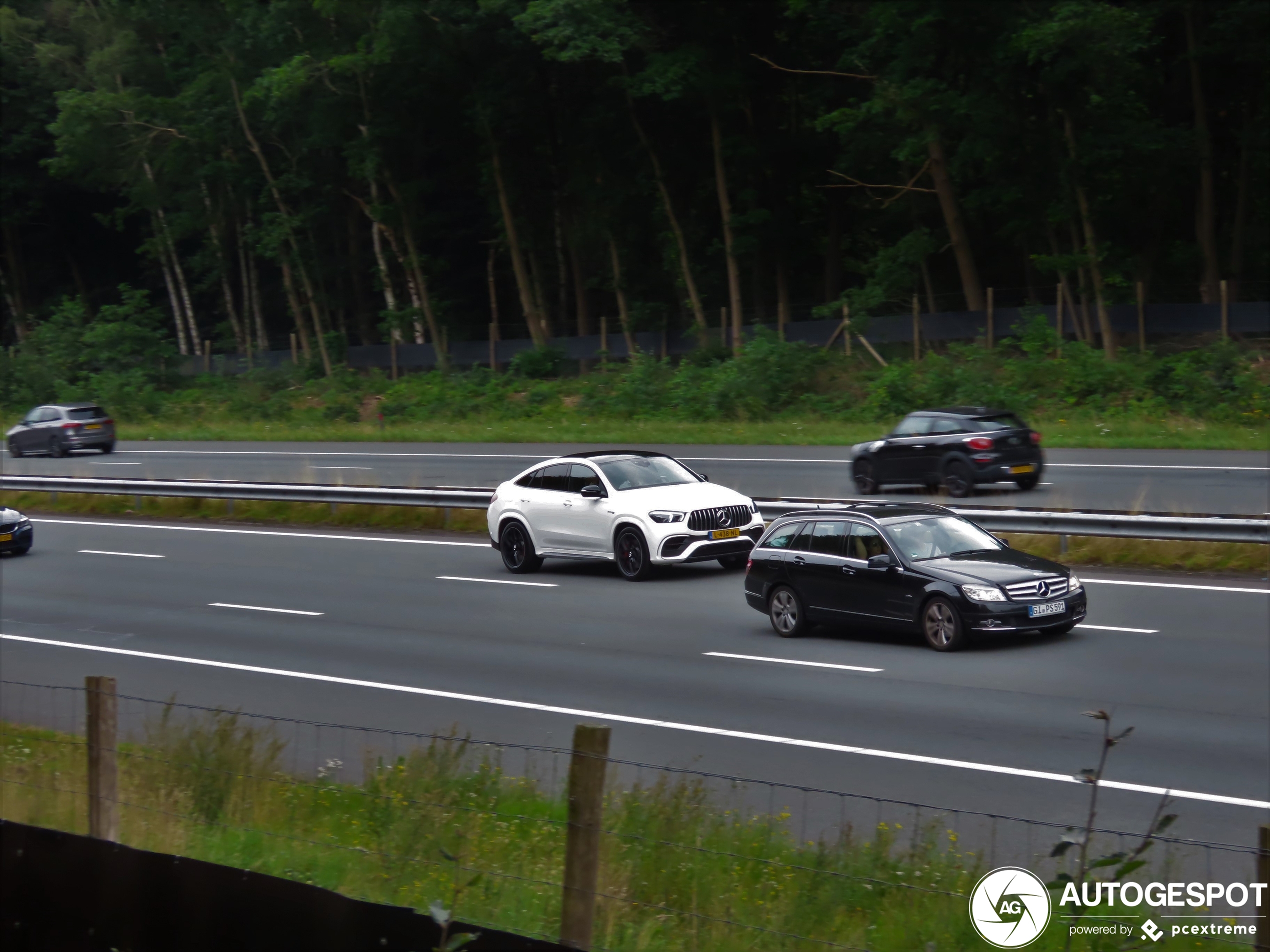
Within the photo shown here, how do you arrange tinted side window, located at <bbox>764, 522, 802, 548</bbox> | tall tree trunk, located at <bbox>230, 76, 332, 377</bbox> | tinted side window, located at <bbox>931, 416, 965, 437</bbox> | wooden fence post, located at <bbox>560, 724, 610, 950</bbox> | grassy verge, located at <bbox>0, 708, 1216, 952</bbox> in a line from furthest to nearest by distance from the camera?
tall tree trunk, located at <bbox>230, 76, 332, 377</bbox>
tinted side window, located at <bbox>931, 416, 965, 437</bbox>
tinted side window, located at <bbox>764, 522, 802, 548</bbox>
grassy verge, located at <bbox>0, 708, 1216, 952</bbox>
wooden fence post, located at <bbox>560, 724, 610, 950</bbox>

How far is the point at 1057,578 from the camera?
539 inches

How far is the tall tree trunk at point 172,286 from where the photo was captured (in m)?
71.6

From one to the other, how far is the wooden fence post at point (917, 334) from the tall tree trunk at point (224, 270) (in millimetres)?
37789

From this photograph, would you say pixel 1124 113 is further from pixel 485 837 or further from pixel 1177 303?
pixel 485 837

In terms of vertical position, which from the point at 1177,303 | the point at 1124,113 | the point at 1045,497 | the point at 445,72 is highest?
the point at 445,72

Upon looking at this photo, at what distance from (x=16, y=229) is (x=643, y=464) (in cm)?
7476

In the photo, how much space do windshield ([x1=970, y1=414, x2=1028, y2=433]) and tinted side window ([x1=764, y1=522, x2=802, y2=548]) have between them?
9915 mm

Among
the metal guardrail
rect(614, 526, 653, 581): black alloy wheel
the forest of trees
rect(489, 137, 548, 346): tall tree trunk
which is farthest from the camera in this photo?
rect(489, 137, 548, 346): tall tree trunk

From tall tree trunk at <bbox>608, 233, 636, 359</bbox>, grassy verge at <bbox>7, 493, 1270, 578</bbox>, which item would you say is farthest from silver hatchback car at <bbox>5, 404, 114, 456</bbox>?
tall tree trunk at <bbox>608, 233, 636, 359</bbox>

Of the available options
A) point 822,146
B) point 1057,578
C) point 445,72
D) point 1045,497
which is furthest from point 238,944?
point 445,72

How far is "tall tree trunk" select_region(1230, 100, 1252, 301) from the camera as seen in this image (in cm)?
4325

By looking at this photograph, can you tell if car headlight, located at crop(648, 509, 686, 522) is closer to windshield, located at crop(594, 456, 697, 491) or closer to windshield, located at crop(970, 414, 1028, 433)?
windshield, located at crop(594, 456, 697, 491)

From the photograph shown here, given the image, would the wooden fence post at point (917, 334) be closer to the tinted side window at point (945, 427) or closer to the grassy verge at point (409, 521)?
the tinted side window at point (945, 427)

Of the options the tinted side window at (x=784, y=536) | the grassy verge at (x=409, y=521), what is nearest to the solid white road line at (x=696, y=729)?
the tinted side window at (x=784, y=536)
